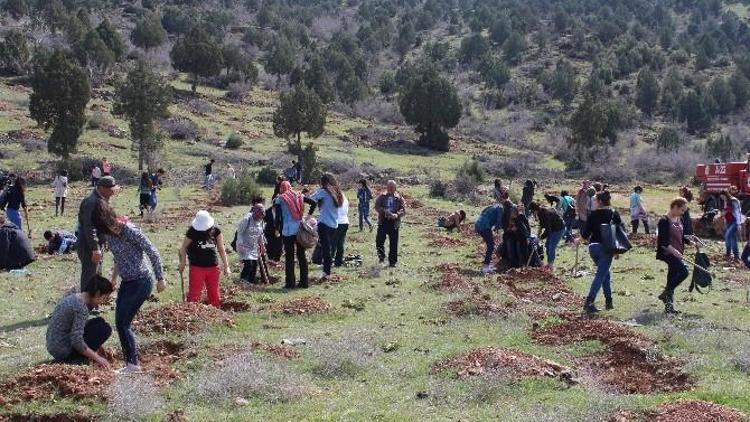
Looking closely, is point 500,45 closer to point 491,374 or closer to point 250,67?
point 250,67

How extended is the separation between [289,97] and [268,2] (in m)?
106

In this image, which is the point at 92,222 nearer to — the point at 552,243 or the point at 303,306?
the point at 303,306

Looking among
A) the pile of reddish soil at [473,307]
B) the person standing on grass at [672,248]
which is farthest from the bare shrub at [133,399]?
the person standing on grass at [672,248]

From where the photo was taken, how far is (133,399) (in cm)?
830

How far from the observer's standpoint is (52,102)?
47125 mm

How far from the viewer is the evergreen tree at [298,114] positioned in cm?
5569

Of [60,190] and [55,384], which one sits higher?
[60,190]

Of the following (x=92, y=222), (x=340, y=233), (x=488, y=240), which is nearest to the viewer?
(x=92, y=222)

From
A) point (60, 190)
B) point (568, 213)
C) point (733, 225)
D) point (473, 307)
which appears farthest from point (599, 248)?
point (60, 190)

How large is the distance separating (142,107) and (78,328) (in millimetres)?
41277

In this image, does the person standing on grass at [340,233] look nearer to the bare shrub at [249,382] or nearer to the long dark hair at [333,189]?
the long dark hair at [333,189]

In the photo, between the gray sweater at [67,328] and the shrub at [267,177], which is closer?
the gray sweater at [67,328]

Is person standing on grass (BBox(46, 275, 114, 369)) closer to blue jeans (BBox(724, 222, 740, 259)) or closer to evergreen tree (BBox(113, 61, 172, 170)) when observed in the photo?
blue jeans (BBox(724, 222, 740, 259))

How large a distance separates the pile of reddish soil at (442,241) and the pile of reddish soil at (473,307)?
10.1 meters
